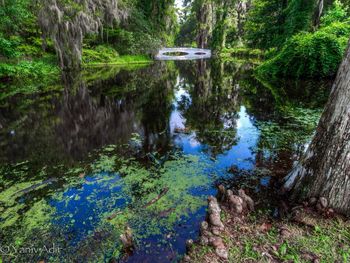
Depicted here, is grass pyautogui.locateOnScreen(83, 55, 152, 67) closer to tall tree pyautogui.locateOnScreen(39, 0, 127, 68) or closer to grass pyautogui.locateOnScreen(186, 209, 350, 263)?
tall tree pyautogui.locateOnScreen(39, 0, 127, 68)

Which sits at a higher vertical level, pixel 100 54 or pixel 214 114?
pixel 100 54

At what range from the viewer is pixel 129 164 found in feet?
15.0

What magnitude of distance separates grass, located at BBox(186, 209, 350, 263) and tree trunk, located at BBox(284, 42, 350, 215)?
0.28 m

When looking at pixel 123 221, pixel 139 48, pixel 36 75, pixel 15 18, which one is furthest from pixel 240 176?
pixel 139 48

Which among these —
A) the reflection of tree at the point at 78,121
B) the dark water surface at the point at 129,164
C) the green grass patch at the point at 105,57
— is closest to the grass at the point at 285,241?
the dark water surface at the point at 129,164

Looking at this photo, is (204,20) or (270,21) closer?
(270,21)

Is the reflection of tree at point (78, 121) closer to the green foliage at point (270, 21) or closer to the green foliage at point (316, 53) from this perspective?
the green foliage at point (316, 53)

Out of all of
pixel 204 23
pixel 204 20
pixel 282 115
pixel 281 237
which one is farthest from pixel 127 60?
pixel 281 237

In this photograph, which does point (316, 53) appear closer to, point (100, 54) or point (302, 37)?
point (302, 37)

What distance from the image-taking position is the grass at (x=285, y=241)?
7.82 feet

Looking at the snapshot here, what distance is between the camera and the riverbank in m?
2.40

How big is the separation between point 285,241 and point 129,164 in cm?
293

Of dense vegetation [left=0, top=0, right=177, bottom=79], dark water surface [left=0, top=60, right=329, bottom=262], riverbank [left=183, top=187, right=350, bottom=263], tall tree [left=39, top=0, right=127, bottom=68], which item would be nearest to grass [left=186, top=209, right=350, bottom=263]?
riverbank [left=183, top=187, right=350, bottom=263]

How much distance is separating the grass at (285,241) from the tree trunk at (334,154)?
276 millimetres
